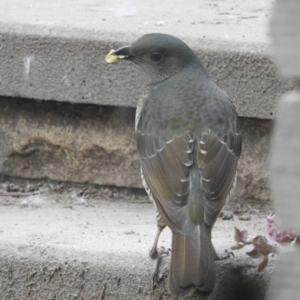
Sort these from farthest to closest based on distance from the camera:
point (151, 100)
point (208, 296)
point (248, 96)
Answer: point (248, 96)
point (151, 100)
point (208, 296)

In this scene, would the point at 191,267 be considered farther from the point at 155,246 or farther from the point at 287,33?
the point at 287,33

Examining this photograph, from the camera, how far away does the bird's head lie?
150 inches

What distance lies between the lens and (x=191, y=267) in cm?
307

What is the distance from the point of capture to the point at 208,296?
3391 millimetres

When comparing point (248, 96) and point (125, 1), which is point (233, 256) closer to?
point (248, 96)

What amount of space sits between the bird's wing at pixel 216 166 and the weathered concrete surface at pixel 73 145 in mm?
783

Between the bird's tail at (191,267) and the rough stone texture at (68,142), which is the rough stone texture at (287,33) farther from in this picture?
the rough stone texture at (68,142)

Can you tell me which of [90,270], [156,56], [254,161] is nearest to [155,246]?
[90,270]

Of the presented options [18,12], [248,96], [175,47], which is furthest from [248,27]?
[18,12]

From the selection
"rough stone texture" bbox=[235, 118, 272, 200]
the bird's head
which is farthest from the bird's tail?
"rough stone texture" bbox=[235, 118, 272, 200]

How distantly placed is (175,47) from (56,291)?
1118 millimetres

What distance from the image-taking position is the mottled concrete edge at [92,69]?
4.16 m

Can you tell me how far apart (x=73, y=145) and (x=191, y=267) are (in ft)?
4.75

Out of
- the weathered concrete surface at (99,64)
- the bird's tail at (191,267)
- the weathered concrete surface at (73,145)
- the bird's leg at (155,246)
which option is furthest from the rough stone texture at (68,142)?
the bird's tail at (191,267)
